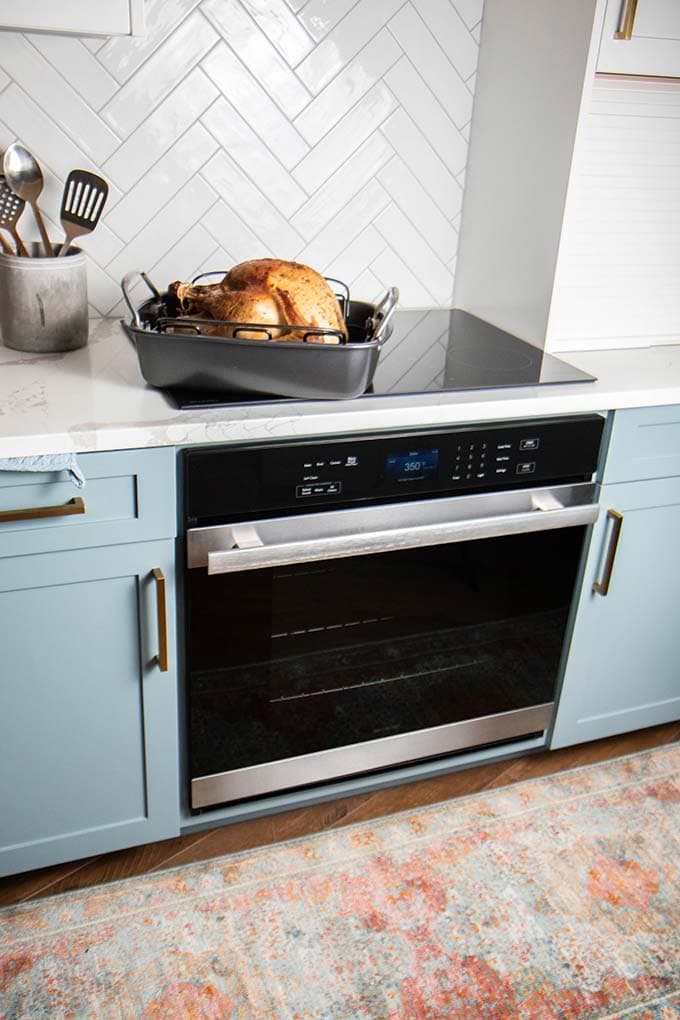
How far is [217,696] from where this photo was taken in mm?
1557

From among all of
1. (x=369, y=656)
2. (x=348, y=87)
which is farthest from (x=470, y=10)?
(x=369, y=656)

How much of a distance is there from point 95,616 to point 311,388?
1.63ft

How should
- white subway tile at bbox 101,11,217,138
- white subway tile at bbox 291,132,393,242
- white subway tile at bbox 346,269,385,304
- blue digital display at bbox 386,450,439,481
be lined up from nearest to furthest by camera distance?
blue digital display at bbox 386,450,439,481 < white subway tile at bbox 101,11,217,138 < white subway tile at bbox 291,132,393,242 < white subway tile at bbox 346,269,385,304

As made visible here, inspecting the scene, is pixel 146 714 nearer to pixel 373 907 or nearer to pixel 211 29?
pixel 373 907

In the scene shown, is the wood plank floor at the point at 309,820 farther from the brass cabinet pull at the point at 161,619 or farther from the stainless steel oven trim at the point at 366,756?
the brass cabinet pull at the point at 161,619

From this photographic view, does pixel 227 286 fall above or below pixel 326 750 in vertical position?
above

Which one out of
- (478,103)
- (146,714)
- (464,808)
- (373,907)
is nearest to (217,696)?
(146,714)

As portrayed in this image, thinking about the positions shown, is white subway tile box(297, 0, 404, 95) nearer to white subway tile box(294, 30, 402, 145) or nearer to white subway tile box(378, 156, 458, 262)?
white subway tile box(294, 30, 402, 145)

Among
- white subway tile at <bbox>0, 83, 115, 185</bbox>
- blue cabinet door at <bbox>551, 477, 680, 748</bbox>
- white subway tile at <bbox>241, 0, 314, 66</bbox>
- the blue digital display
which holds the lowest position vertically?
blue cabinet door at <bbox>551, 477, 680, 748</bbox>

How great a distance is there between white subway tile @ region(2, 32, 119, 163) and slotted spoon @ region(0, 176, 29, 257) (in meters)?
0.17

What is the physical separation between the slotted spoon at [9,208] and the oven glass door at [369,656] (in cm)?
72

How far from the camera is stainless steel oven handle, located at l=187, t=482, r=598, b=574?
1424mm

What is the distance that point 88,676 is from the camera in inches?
57.3

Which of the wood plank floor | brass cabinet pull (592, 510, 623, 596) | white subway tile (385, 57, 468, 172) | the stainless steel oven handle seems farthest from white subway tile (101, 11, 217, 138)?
the wood plank floor
